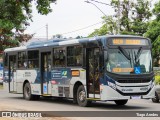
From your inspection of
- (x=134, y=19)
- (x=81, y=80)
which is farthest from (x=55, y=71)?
(x=134, y=19)

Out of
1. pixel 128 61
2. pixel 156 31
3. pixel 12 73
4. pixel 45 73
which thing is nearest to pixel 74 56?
pixel 128 61

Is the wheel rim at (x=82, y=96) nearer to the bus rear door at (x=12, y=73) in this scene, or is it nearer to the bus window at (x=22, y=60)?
the bus window at (x=22, y=60)

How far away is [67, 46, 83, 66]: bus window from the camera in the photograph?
19.9m

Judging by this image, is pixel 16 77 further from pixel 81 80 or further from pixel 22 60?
pixel 81 80

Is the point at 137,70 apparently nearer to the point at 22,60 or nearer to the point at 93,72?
the point at 93,72

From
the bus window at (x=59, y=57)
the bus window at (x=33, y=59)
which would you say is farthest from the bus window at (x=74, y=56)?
the bus window at (x=33, y=59)

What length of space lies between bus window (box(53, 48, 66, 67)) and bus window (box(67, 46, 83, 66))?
502 millimetres

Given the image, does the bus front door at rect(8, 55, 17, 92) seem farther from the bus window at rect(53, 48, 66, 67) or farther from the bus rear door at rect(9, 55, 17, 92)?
the bus window at rect(53, 48, 66, 67)

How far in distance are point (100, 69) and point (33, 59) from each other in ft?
22.0

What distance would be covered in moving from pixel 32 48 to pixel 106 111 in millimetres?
8188

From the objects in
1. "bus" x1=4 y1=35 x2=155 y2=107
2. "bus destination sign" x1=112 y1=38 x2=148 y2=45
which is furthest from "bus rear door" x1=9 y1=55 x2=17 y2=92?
"bus destination sign" x1=112 y1=38 x2=148 y2=45

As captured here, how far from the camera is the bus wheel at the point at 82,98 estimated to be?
1941 cm

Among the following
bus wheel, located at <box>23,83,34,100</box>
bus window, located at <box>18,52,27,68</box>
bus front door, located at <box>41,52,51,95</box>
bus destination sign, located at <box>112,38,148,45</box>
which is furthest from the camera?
bus window, located at <box>18,52,27,68</box>

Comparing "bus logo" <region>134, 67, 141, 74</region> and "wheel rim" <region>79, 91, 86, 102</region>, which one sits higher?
"bus logo" <region>134, 67, 141, 74</region>
